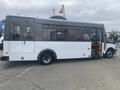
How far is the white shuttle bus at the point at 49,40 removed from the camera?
12.2 metres

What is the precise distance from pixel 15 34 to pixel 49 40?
232 cm

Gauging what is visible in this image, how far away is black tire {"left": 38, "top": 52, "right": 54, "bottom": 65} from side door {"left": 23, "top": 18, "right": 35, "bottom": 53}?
0.78 m

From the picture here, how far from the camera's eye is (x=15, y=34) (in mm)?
12211

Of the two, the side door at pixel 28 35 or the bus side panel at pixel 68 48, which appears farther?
the bus side panel at pixel 68 48

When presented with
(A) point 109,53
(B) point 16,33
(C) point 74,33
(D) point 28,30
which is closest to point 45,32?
(D) point 28,30

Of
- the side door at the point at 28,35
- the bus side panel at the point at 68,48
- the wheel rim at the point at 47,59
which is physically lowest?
the wheel rim at the point at 47,59

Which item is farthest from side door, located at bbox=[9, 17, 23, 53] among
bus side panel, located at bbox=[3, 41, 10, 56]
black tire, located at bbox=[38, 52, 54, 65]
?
black tire, located at bbox=[38, 52, 54, 65]

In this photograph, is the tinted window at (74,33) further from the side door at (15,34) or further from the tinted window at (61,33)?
the side door at (15,34)

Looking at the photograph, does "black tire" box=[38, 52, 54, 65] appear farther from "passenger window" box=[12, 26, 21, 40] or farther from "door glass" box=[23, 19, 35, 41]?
"passenger window" box=[12, 26, 21, 40]

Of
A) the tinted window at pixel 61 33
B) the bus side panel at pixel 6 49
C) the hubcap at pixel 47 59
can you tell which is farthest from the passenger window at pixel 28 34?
the tinted window at pixel 61 33

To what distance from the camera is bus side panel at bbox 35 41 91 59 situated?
1324cm

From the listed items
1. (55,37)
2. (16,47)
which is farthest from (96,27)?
(16,47)

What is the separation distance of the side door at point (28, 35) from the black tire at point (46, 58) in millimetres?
785

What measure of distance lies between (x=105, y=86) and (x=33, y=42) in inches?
240
